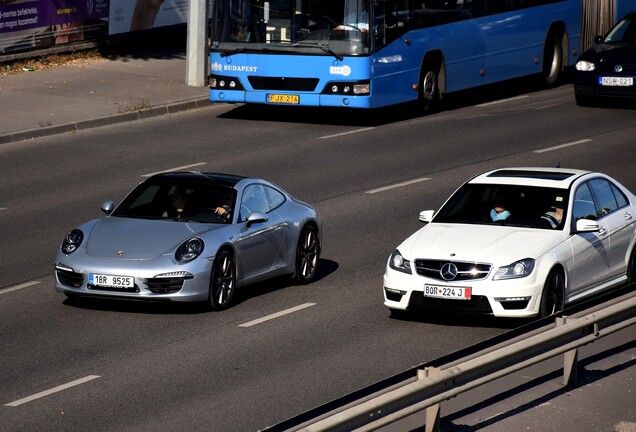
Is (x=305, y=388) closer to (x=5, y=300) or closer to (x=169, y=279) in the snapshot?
(x=169, y=279)

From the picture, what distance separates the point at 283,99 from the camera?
85.3 feet

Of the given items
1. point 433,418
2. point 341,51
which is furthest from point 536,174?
point 341,51

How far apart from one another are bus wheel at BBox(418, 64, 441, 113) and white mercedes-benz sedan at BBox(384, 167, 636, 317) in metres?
13.1

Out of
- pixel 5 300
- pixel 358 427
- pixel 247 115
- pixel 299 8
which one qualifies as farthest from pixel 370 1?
pixel 358 427

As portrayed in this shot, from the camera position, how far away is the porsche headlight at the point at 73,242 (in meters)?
13.6

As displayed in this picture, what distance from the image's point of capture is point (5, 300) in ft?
45.6

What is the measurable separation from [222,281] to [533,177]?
340 cm

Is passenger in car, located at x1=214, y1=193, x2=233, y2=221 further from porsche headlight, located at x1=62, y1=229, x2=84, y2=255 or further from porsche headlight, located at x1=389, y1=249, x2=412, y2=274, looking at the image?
porsche headlight, located at x1=389, y1=249, x2=412, y2=274

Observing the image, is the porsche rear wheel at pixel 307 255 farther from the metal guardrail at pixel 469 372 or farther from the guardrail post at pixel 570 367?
the guardrail post at pixel 570 367

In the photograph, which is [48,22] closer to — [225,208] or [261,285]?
[261,285]

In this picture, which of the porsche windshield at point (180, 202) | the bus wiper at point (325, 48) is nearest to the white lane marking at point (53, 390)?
the porsche windshield at point (180, 202)

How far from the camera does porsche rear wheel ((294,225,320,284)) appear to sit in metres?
15.1

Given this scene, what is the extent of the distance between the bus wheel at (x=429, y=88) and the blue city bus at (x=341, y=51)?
20 mm

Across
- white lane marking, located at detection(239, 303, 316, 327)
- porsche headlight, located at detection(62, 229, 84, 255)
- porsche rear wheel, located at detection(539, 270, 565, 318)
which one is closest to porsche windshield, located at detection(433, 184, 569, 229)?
porsche rear wheel, located at detection(539, 270, 565, 318)
